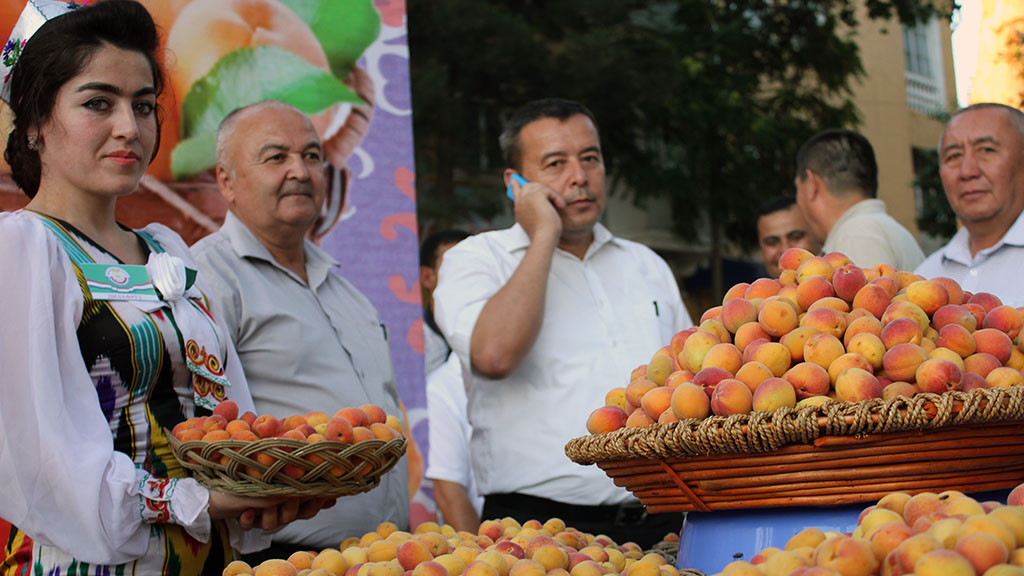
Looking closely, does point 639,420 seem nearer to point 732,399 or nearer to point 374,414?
point 732,399

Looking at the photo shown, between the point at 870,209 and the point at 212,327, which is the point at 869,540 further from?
the point at 870,209

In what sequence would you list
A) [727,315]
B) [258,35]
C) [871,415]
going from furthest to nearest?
[258,35], [727,315], [871,415]

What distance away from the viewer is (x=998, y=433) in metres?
1.40

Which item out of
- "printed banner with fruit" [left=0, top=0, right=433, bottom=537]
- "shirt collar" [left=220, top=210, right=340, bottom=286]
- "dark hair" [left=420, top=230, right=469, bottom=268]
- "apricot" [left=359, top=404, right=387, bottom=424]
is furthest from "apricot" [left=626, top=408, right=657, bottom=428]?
"dark hair" [left=420, top=230, right=469, bottom=268]

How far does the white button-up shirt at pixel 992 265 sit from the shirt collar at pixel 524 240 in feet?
3.66

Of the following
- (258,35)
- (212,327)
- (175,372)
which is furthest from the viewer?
(258,35)

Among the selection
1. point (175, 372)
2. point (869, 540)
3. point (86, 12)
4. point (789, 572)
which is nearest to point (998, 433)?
point (869, 540)

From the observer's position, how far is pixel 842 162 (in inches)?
171

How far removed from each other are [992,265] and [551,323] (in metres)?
1.44

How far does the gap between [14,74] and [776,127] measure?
39.8 ft

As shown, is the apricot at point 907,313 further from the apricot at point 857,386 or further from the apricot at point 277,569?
the apricot at point 277,569

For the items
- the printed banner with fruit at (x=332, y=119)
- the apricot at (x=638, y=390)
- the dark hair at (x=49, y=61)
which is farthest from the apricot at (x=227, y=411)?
the printed banner with fruit at (x=332, y=119)

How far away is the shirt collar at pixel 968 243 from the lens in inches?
120

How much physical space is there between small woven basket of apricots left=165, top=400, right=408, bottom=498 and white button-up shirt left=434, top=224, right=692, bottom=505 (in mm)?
856
